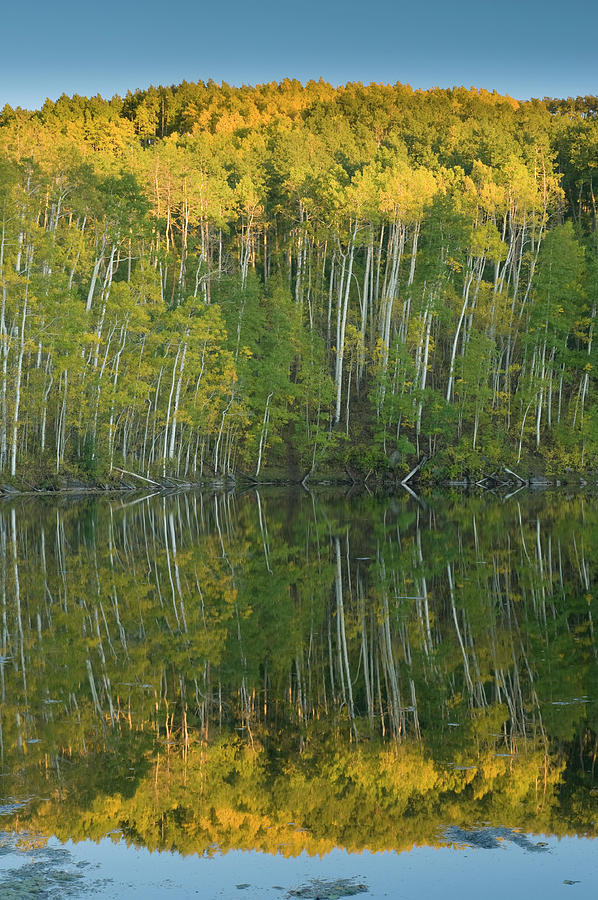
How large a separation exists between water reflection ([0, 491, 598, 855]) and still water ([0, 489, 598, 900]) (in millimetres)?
30

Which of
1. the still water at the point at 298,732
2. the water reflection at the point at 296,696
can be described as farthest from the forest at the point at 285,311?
the still water at the point at 298,732

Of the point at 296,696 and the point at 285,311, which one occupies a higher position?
the point at 285,311

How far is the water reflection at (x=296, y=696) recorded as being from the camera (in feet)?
23.8

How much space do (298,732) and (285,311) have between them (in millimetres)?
53102

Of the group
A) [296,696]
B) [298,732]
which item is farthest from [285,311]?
[298,732]

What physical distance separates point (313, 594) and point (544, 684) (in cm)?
660

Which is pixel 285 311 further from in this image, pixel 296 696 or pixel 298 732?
pixel 298 732

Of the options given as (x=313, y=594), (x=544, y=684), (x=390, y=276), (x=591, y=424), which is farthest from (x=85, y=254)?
(x=544, y=684)

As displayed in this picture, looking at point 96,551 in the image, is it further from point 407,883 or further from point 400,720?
point 407,883

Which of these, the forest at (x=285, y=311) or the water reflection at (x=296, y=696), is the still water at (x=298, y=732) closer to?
the water reflection at (x=296, y=696)

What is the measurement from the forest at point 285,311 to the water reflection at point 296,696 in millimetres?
26517

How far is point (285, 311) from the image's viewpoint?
200ft

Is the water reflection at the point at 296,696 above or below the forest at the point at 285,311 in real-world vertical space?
below

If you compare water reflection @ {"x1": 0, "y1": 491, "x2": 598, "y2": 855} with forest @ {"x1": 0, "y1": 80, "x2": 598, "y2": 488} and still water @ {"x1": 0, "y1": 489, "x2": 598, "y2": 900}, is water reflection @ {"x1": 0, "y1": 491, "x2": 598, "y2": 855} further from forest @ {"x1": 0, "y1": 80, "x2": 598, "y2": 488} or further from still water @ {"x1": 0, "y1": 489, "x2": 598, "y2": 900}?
forest @ {"x1": 0, "y1": 80, "x2": 598, "y2": 488}
